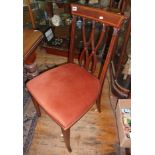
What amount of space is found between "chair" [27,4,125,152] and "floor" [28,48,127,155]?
13 cm

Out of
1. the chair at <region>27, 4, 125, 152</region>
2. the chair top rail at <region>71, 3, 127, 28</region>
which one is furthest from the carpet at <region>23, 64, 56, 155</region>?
the chair top rail at <region>71, 3, 127, 28</region>

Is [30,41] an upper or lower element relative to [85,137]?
upper

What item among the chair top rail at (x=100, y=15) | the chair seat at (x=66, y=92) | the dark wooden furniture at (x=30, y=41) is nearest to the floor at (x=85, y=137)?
the chair seat at (x=66, y=92)

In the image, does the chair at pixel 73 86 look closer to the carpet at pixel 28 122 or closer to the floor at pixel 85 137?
the floor at pixel 85 137

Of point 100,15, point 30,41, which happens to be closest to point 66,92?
point 30,41

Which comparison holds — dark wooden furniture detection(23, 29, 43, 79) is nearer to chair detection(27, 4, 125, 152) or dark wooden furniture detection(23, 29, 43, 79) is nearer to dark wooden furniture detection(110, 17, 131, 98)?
chair detection(27, 4, 125, 152)

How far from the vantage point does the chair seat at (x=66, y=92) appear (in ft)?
3.59

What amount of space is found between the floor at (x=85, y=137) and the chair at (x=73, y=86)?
13 centimetres

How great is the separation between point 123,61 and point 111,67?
0.36m

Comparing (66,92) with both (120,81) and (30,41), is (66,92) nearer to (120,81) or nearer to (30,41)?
(30,41)

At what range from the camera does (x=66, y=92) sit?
1204mm

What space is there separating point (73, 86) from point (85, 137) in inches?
19.1
